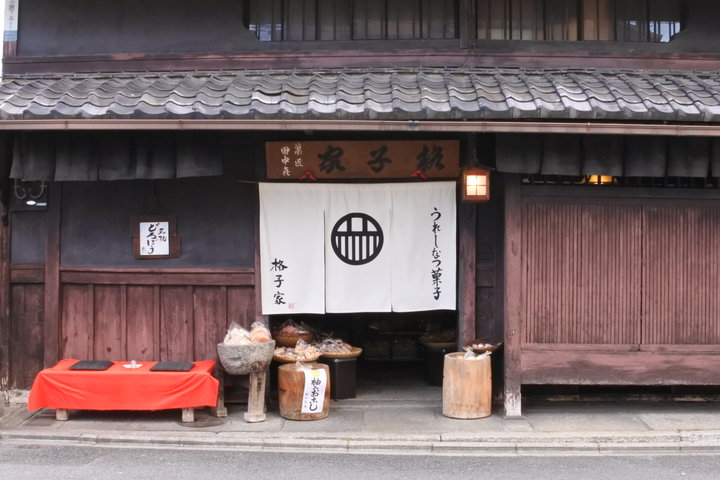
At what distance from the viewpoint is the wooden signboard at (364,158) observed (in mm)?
9828

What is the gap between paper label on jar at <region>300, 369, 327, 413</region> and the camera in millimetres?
9250

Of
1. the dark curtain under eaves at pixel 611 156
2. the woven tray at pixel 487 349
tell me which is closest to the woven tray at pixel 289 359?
the woven tray at pixel 487 349

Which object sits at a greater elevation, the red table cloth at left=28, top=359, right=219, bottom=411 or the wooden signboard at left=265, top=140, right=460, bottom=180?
the wooden signboard at left=265, top=140, right=460, bottom=180

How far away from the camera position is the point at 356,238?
9.96 m

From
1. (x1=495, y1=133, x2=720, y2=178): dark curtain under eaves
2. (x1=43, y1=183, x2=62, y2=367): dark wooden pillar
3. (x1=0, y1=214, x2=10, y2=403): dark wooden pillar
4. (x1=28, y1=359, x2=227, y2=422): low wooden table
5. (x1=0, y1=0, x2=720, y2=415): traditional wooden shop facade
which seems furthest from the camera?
(x1=0, y1=214, x2=10, y2=403): dark wooden pillar

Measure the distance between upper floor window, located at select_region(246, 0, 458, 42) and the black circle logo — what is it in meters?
2.69

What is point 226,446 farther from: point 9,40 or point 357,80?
point 9,40

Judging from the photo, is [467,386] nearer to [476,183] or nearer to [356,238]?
[356,238]

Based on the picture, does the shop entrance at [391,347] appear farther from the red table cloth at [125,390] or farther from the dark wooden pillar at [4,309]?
the dark wooden pillar at [4,309]

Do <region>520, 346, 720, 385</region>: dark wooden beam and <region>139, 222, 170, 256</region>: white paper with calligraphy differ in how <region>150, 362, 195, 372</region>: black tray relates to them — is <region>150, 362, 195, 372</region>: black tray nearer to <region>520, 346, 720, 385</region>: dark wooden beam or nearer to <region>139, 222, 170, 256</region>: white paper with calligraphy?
<region>139, 222, 170, 256</region>: white paper with calligraphy

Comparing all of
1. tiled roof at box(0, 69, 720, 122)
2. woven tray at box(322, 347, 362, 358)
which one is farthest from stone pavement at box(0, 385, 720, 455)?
tiled roof at box(0, 69, 720, 122)

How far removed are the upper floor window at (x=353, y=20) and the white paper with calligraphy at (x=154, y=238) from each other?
123 inches

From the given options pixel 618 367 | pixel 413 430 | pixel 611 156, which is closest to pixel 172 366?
pixel 413 430

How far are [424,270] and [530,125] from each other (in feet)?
8.74
